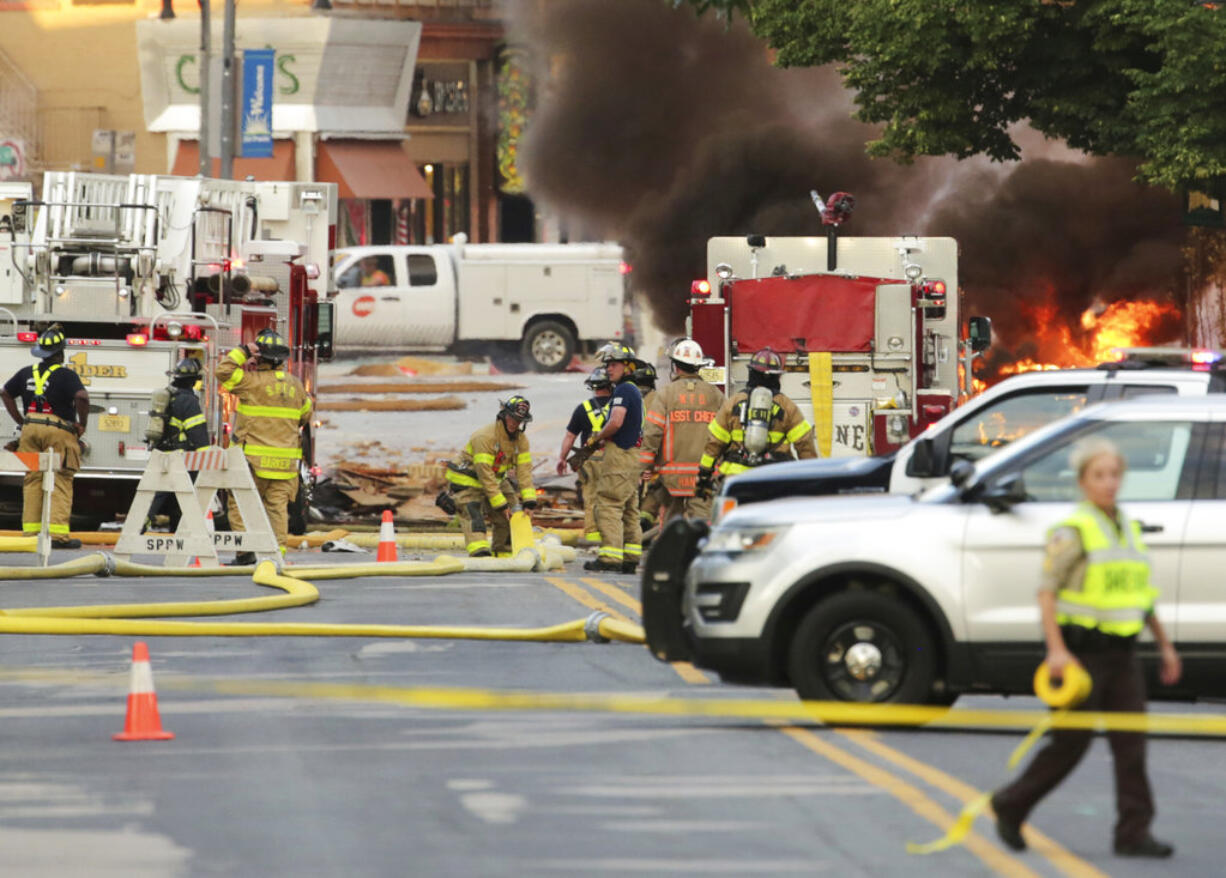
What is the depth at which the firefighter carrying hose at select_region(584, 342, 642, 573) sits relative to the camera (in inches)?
689

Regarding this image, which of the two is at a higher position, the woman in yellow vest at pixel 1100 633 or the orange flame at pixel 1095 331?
the orange flame at pixel 1095 331

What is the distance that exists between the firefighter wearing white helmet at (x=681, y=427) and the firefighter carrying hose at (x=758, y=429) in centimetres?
164

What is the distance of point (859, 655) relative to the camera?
32.0 feet

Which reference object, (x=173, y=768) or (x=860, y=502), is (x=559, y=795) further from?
(x=860, y=502)

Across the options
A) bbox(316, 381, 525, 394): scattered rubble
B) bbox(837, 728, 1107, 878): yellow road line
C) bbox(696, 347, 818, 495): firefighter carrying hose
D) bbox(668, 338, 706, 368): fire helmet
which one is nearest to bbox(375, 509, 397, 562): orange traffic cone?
bbox(668, 338, 706, 368): fire helmet

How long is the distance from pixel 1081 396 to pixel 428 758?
4.21m

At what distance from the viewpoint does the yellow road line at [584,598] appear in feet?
46.4

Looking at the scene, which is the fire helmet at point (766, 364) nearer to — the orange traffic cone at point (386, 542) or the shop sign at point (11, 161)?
the orange traffic cone at point (386, 542)

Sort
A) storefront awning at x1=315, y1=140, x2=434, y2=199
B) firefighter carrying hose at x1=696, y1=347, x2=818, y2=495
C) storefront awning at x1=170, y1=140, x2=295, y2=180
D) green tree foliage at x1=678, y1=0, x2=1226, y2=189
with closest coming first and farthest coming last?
1. firefighter carrying hose at x1=696, y1=347, x2=818, y2=495
2. green tree foliage at x1=678, y1=0, x2=1226, y2=189
3. storefront awning at x1=315, y1=140, x2=434, y2=199
4. storefront awning at x1=170, y1=140, x2=295, y2=180

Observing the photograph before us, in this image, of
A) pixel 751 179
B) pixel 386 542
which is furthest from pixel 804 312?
pixel 751 179

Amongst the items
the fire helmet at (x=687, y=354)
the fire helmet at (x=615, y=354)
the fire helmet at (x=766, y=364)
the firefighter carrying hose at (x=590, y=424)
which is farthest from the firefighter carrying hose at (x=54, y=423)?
the fire helmet at (x=766, y=364)

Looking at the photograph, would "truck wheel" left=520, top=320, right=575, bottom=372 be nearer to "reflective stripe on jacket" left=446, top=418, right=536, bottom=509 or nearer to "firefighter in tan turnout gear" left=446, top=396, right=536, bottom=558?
"firefighter in tan turnout gear" left=446, top=396, right=536, bottom=558

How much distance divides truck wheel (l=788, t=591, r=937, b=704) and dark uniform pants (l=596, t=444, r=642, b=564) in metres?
7.73

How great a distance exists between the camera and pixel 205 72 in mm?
31484
